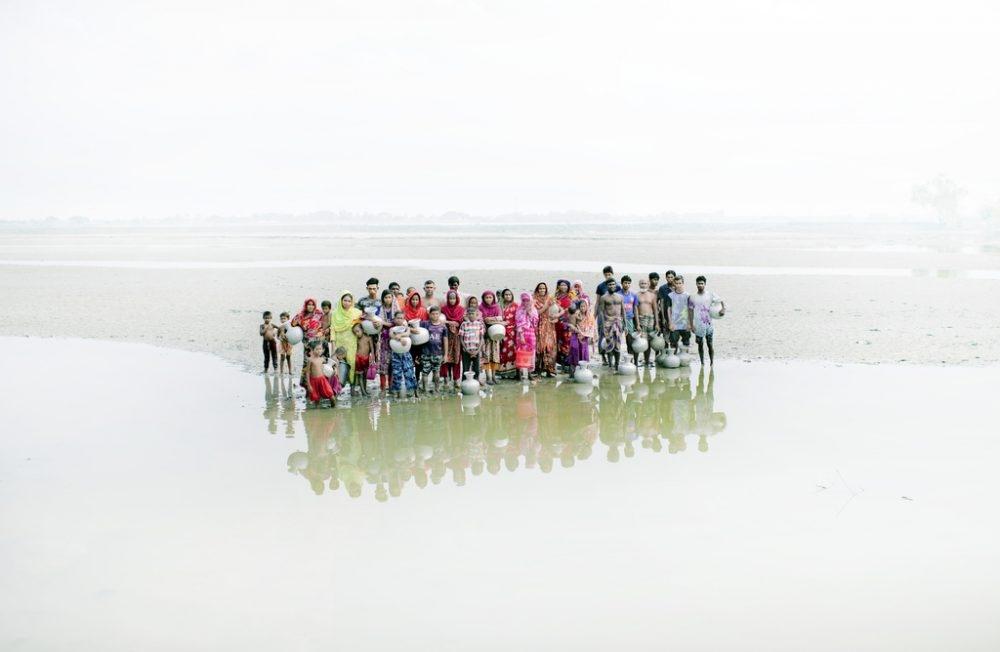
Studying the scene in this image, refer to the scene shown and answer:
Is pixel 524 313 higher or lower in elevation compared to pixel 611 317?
higher

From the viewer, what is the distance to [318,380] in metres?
10.5

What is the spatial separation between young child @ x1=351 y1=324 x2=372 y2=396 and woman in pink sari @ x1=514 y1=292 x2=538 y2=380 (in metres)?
2.27

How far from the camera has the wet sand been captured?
15625 mm

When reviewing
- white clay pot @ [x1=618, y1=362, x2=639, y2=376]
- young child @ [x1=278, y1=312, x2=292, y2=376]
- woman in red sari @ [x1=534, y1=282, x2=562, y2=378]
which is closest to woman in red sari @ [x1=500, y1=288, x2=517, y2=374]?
woman in red sari @ [x1=534, y1=282, x2=562, y2=378]

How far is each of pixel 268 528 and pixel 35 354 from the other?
36.1 feet

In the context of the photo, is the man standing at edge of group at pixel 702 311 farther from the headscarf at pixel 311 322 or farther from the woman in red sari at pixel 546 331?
the headscarf at pixel 311 322

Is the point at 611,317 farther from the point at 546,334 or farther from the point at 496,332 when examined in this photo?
the point at 496,332

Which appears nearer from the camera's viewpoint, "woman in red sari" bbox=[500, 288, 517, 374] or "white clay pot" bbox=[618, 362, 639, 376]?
"woman in red sari" bbox=[500, 288, 517, 374]

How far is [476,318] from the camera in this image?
37.2 feet

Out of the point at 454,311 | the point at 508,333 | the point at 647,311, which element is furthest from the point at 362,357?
the point at 647,311

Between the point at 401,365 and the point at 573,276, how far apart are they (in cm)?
2004

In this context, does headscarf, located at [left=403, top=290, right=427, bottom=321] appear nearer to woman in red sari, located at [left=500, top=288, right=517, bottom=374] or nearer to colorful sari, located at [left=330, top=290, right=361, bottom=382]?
colorful sari, located at [left=330, top=290, right=361, bottom=382]

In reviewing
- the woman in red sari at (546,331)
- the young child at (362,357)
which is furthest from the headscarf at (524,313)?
the young child at (362,357)

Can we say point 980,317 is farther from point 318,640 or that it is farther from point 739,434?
point 318,640
